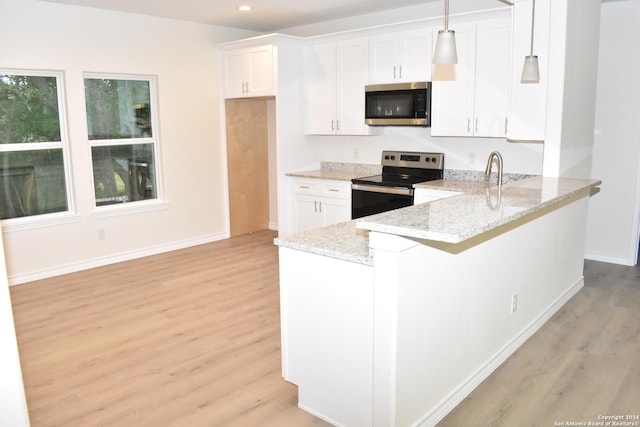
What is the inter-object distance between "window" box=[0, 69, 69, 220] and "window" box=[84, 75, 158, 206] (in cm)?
33

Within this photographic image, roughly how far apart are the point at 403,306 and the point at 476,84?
3.05 m

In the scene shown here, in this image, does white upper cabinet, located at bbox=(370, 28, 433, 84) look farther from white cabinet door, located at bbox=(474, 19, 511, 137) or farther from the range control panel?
the range control panel

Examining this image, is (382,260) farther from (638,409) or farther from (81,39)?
(81,39)

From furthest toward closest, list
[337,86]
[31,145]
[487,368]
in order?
[337,86], [31,145], [487,368]

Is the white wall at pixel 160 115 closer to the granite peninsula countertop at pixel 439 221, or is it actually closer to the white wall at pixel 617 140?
the granite peninsula countertop at pixel 439 221

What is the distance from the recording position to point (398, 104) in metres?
5.04

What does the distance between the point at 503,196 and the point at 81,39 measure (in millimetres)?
4213

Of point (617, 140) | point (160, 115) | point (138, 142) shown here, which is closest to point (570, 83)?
point (617, 140)

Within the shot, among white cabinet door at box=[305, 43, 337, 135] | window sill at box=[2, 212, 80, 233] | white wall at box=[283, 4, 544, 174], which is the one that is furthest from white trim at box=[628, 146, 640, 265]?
window sill at box=[2, 212, 80, 233]

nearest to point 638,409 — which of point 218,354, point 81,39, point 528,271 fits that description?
point 528,271

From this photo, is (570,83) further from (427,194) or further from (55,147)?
(55,147)

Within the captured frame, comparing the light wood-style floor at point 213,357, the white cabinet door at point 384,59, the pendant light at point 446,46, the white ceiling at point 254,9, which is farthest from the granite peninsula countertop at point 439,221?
the white ceiling at point 254,9

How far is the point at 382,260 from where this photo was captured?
7.02 feet

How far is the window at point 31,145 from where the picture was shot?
4695mm
